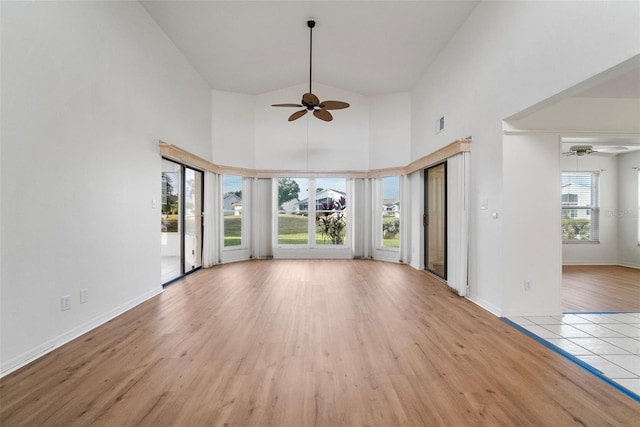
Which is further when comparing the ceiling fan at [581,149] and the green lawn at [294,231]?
the green lawn at [294,231]

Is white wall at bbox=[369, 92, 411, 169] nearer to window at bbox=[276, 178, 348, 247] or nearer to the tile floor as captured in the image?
window at bbox=[276, 178, 348, 247]

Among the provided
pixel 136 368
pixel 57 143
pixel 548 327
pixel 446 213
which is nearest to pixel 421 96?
pixel 446 213

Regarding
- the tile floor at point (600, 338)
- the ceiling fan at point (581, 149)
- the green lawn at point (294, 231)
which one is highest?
the ceiling fan at point (581, 149)

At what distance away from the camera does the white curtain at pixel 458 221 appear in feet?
13.4

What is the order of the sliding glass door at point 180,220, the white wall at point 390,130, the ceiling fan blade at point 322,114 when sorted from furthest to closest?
the white wall at point 390,130 < the sliding glass door at point 180,220 < the ceiling fan blade at point 322,114

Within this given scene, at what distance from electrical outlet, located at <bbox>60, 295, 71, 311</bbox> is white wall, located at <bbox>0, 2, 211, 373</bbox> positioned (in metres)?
0.04

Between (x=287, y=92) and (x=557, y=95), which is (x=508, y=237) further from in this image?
(x=287, y=92)

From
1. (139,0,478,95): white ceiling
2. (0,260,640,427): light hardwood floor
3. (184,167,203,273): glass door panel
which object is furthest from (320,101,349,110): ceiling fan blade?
(0,260,640,427): light hardwood floor

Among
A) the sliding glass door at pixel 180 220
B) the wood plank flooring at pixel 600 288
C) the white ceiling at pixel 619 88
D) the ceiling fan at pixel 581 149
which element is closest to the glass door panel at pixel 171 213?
the sliding glass door at pixel 180 220

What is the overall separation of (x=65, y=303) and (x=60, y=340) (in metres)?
0.31

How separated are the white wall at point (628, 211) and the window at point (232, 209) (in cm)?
842

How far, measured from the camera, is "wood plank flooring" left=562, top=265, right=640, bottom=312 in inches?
145

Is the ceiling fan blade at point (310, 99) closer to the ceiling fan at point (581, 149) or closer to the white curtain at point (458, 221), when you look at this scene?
the white curtain at point (458, 221)

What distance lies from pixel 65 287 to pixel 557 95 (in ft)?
15.3
